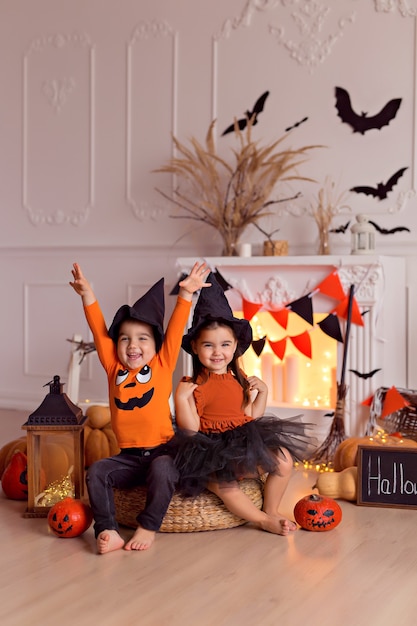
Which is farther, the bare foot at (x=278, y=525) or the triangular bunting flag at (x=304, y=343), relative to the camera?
the triangular bunting flag at (x=304, y=343)

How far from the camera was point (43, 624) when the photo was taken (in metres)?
1.97

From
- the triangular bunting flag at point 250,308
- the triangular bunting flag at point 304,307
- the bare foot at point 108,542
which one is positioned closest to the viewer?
the bare foot at point 108,542

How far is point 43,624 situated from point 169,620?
0.99 feet

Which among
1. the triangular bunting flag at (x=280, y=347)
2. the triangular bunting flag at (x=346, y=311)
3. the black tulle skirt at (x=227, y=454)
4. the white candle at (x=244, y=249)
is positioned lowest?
the black tulle skirt at (x=227, y=454)

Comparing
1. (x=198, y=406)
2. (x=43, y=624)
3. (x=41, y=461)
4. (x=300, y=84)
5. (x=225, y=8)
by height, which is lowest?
(x=43, y=624)

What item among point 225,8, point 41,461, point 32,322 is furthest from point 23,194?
point 41,461

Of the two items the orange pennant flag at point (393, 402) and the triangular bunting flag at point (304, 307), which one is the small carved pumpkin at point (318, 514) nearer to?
the orange pennant flag at point (393, 402)

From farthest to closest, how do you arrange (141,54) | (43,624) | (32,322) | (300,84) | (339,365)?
(32,322) < (141,54) < (300,84) < (339,365) < (43,624)

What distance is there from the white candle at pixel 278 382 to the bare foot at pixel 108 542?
1.92m

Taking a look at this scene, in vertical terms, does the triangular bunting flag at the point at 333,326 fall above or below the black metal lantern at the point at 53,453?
above

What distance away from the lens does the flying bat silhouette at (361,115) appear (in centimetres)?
430

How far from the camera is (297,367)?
4.29m

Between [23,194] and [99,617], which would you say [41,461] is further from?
[23,194]

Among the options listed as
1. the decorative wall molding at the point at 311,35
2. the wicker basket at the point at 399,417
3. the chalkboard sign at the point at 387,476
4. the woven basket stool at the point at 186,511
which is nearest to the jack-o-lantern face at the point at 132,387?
the woven basket stool at the point at 186,511
